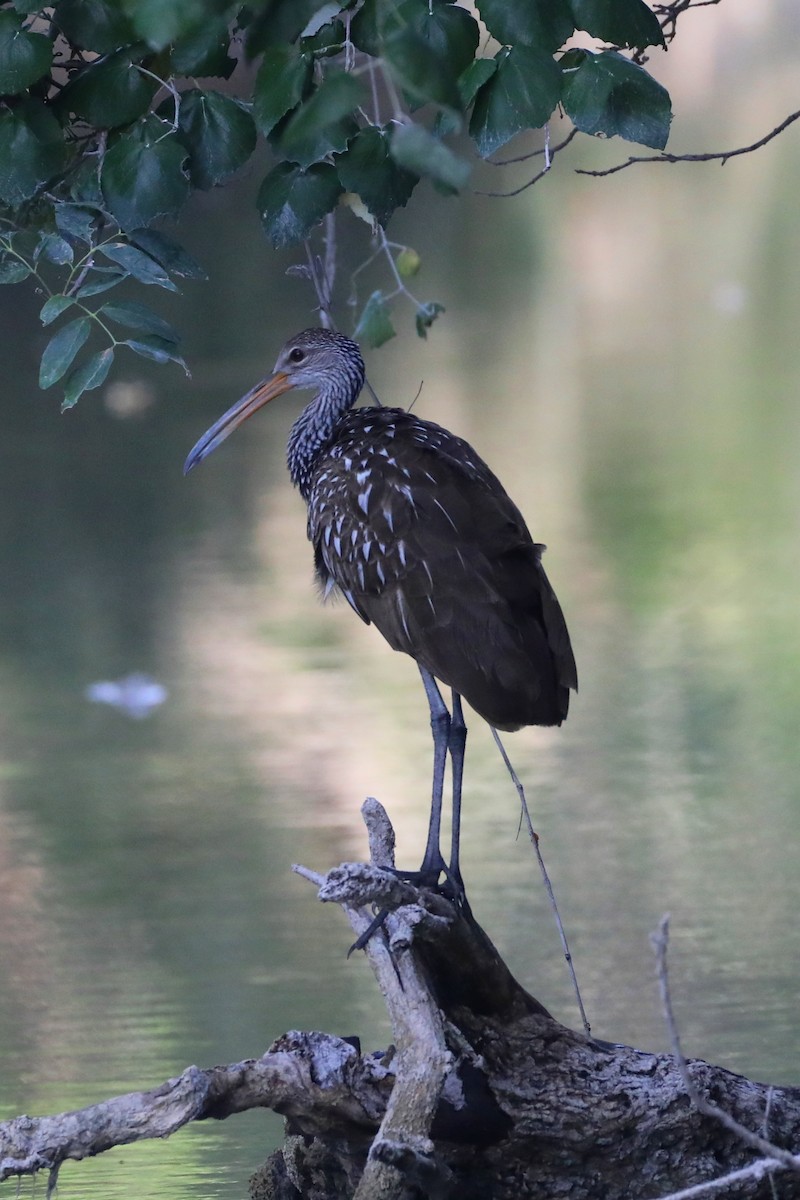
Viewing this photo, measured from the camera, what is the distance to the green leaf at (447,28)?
213 cm

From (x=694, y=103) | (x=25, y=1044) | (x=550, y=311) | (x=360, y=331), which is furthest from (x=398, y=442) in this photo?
(x=694, y=103)

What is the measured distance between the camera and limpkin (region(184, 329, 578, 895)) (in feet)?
9.61

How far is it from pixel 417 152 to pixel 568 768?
164 inches

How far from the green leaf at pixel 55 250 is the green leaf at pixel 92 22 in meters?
0.27

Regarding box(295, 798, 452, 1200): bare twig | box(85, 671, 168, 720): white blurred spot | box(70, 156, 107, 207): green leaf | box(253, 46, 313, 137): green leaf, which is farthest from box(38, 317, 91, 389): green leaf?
box(85, 671, 168, 720): white blurred spot

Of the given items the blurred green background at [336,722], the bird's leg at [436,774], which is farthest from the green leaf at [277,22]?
the blurred green background at [336,722]

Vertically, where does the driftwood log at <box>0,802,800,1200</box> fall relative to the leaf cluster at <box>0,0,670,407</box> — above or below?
below

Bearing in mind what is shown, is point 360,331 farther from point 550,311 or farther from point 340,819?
point 550,311

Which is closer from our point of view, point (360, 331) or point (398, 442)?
point (360, 331)

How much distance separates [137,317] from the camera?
93.6 inches

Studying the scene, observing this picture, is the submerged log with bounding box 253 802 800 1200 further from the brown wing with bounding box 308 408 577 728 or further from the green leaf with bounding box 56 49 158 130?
the green leaf with bounding box 56 49 158 130

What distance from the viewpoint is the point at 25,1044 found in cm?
407

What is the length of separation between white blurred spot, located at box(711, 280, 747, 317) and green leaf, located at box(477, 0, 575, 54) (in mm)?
10209

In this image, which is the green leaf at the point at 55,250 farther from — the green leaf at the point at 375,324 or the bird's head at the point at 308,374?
the bird's head at the point at 308,374
